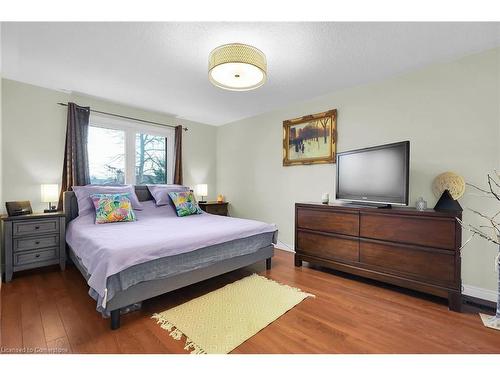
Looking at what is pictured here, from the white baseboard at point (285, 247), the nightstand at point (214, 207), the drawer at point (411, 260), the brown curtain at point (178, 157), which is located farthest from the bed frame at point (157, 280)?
the nightstand at point (214, 207)

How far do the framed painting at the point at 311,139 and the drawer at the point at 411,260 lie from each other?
1.36 metres

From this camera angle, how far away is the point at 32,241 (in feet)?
8.56

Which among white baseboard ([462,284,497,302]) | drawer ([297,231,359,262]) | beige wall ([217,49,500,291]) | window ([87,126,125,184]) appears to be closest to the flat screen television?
beige wall ([217,49,500,291])

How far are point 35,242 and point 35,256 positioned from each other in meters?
0.16

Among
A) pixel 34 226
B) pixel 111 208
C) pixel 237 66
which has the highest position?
pixel 237 66

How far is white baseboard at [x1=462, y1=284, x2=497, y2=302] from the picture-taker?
7.06 ft

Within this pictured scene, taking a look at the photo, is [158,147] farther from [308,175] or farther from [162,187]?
[308,175]

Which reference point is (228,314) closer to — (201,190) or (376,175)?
(376,175)

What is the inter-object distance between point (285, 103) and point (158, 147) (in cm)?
245

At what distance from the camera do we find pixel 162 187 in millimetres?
3881

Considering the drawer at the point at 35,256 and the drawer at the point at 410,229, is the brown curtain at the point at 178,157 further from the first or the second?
the drawer at the point at 410,229

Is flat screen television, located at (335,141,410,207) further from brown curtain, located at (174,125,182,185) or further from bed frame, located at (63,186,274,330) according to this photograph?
brown curtain, located at (174,125,182,185)

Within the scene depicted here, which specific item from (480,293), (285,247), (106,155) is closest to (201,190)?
(106,155)
